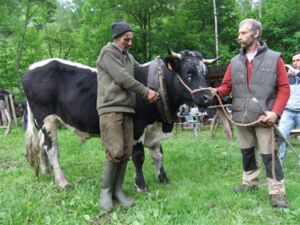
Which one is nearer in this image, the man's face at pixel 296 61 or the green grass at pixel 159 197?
the green grass at pixel 159 197

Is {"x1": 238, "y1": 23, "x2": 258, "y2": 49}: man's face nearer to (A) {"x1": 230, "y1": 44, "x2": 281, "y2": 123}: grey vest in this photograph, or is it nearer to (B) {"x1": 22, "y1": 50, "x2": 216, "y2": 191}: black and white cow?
(A) {"x1": 230, "y1": 44, "x2": 281, "y2": 123}: grey vest

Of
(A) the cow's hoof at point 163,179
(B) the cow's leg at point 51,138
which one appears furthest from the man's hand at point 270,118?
(B) the cow's leg at point 51,138

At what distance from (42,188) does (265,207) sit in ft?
9.73

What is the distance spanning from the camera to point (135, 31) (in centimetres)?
1984

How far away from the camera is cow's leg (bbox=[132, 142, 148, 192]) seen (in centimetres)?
545

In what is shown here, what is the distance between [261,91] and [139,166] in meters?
1.93

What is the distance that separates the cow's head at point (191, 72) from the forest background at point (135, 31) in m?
13.6

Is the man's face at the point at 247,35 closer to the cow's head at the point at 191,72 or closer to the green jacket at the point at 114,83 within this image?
the cow's head at the point at 191,72

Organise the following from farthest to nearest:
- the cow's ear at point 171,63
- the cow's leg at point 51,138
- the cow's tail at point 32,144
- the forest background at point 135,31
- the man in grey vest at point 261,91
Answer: the forest background at point 135,31
the cow's tail at point 32,144
the cow's leg at point 51,138
the cow's ear at point 171,63
the man in grey vest at point 261,91

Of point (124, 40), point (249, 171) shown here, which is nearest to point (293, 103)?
point (249, 171)

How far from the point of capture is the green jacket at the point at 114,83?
179 inches

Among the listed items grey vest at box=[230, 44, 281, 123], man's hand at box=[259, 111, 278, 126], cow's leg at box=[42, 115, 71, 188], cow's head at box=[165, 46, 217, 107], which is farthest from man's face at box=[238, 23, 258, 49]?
cow's leg at box=[42, 115, 71, 188]

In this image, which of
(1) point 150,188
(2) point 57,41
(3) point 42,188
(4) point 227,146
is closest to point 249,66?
(1) point 150,188

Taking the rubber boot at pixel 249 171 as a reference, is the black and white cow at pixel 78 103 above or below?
above
